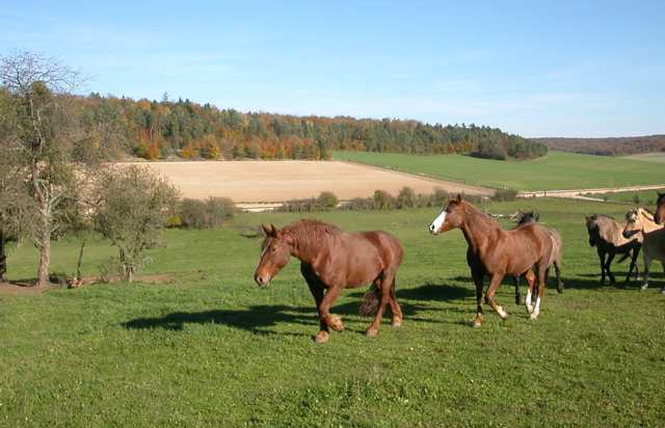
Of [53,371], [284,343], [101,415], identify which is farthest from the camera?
[284,343]

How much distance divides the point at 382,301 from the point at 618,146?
602 feet

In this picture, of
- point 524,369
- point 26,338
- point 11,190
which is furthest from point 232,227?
point 524,369

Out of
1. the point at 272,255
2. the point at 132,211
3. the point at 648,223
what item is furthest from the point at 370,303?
the point at 132,211

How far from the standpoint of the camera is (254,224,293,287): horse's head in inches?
370

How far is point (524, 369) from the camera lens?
838 centimetres

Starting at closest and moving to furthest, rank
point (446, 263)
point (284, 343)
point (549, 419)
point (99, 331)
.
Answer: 1. point (549, 419)
2. point (284, 343)
3. point (99, 331)
4. point (446, 263)

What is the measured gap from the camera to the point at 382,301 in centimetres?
1073

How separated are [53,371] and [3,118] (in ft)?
47.6

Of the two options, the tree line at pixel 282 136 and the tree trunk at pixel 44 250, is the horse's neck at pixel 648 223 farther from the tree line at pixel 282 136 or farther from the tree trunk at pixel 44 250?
the tree line at pixel 282 136

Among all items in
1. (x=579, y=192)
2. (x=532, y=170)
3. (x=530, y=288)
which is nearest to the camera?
(x=530, y=288)

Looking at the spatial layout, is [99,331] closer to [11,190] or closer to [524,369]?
[524,369]

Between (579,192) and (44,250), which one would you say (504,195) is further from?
(44,250)

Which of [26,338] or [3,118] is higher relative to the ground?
[3,118]

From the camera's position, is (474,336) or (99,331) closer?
(474,336)
